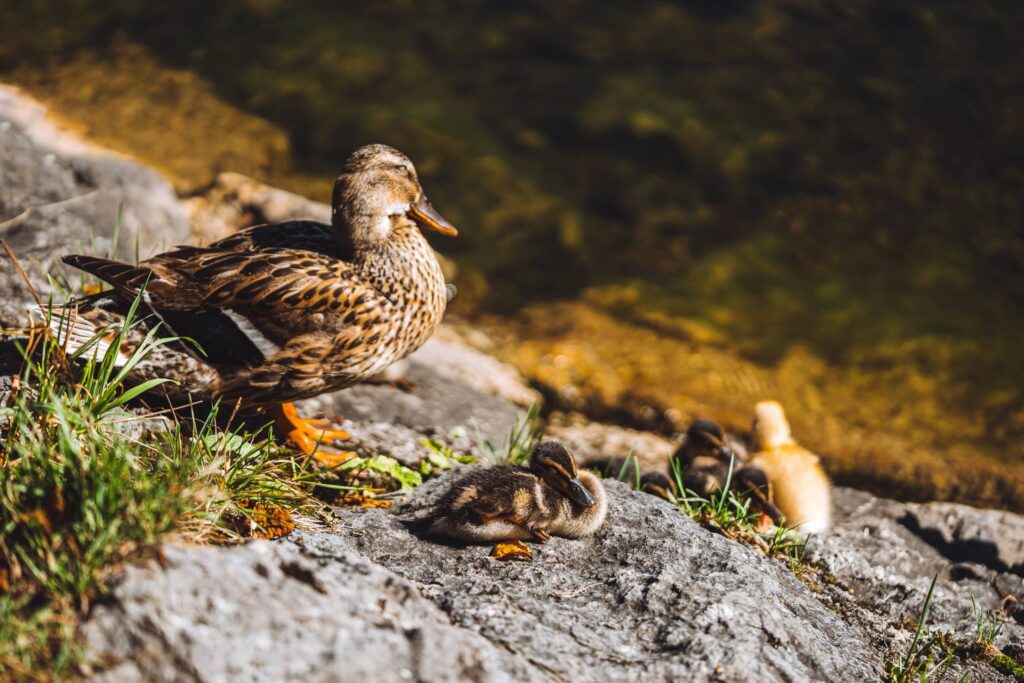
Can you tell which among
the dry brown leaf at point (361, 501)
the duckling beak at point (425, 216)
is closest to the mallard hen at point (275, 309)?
the duckling beak at point (425, 216)

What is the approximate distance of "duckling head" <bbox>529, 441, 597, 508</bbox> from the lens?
345 cm

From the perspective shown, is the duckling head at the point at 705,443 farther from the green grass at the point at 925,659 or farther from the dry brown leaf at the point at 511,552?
the dry brown leaf at the point at 511,552

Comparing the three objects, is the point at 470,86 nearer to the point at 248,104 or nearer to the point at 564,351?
the point at 248,104

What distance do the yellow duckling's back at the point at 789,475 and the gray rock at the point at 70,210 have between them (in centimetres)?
343

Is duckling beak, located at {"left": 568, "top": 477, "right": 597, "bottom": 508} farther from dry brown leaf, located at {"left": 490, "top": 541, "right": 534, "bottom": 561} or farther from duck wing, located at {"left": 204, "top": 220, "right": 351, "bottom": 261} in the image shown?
duck wing, located at {"left": 204, "top": 220, "right": 351, "bottom": 261}

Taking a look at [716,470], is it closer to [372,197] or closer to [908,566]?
[908,566]

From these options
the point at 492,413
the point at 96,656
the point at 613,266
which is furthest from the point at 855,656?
the point at 613,266

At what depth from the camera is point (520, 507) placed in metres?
3.38

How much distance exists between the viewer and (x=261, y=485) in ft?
10.9

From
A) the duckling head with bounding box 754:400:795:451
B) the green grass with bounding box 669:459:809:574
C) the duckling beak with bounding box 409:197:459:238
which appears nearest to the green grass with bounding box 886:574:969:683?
the green grass with bounding box 669:459:809:574

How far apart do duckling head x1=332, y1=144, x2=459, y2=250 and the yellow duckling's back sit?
86.1 inches

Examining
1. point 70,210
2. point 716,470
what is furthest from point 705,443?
point 70,210

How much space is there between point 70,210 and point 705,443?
4.39m

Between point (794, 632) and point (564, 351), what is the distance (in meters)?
4.79
